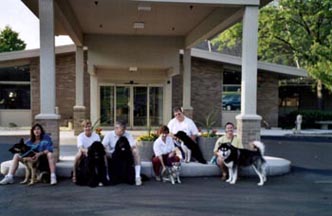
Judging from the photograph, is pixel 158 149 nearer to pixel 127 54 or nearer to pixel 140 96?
pixel 127 54

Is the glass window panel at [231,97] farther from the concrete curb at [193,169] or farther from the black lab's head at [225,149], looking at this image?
the black lab's head at [225,149]

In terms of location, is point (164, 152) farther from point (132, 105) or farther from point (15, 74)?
point (15, 74)

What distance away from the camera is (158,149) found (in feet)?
24.2

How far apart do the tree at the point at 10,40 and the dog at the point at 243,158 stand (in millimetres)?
36807

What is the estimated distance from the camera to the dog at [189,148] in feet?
26.9

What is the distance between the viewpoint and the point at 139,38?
14883 millimetres

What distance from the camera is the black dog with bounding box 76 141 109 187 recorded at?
698cm

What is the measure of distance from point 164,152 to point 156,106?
36.7ft

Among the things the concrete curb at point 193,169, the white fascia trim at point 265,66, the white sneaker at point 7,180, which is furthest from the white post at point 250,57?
the white fascia trim at point 265,66

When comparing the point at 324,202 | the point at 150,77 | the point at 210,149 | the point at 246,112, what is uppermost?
the point at 150,77

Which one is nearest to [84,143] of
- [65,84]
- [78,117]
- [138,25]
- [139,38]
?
[138,25]

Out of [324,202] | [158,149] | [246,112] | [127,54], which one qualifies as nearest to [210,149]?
[246,112]

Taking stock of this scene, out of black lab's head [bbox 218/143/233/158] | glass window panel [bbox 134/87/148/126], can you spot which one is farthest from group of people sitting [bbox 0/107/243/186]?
glass window panel [bbox 134/87/148/126]

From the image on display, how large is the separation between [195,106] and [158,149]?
12.6 m
